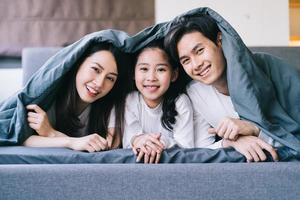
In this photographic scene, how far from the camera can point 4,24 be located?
2.07m

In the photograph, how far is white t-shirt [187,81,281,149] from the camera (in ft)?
3.98

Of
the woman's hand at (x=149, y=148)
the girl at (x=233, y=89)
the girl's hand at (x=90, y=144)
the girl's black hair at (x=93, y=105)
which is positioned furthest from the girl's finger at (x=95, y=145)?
the girl at (x=233, y=89)

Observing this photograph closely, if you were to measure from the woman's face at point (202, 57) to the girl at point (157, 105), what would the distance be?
100 mm

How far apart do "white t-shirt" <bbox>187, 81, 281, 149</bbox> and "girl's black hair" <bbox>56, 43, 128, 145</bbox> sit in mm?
269

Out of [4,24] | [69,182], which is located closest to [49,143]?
[69,182]

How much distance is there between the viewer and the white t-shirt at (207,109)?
47.8 inches

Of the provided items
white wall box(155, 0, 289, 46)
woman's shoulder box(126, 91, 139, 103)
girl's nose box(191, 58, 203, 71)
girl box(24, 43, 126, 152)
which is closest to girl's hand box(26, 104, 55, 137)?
girl box(24, 43, 126, 152)

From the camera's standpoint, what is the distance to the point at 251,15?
6.87 ft

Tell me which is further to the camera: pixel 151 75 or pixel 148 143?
pixel 151 75

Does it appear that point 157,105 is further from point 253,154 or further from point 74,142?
point 253,154

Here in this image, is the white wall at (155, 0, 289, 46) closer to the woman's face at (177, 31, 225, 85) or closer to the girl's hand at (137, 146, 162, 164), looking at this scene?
the woman's face at (177, 31, 225, 85)

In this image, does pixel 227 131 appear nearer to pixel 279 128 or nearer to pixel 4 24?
pixel 279 128

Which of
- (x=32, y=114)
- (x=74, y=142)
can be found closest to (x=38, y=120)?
(x=32, y=114)

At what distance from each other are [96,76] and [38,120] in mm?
243
